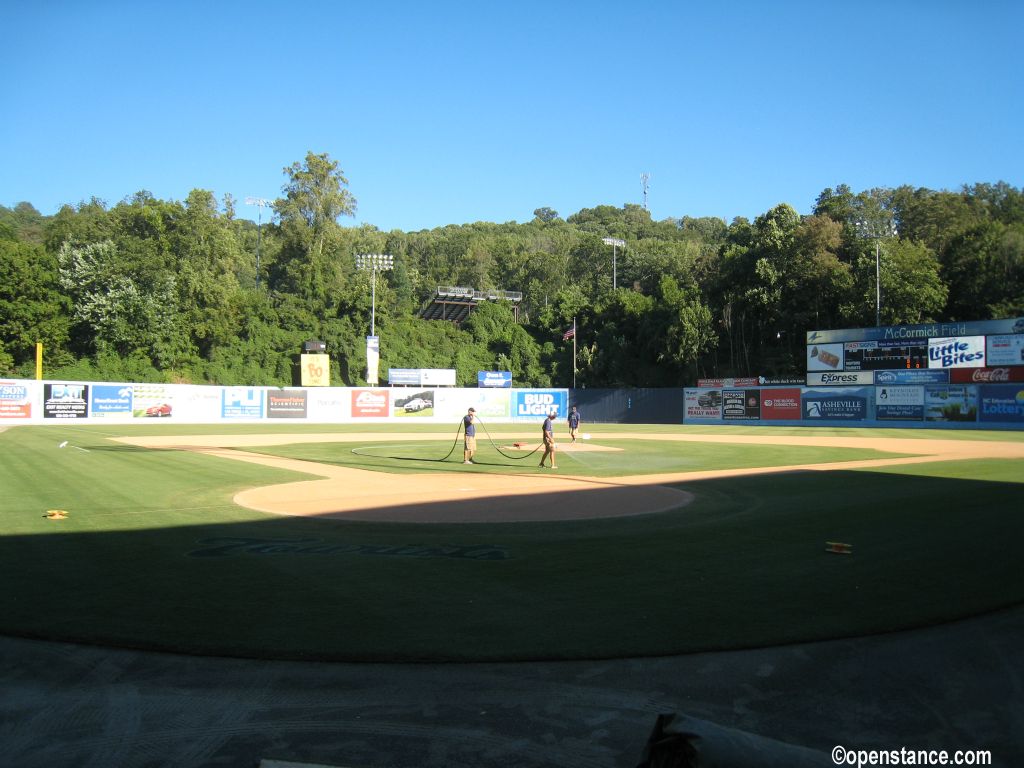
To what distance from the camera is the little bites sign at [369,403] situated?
198 ft

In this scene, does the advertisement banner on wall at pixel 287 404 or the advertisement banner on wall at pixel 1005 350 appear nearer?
the advertisement banner on wall at pixel 1005 350

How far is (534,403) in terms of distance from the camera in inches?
2653

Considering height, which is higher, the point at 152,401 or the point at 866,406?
the point at 866,406

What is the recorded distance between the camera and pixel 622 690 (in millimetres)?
5520

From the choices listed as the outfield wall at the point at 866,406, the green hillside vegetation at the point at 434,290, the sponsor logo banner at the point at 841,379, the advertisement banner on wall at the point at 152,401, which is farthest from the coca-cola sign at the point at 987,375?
the advertisement banner on wall at the point at 152,401

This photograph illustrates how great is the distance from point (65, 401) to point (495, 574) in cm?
4822

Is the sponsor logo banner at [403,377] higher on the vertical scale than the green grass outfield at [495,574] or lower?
higher

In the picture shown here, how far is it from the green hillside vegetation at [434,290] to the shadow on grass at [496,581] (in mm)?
57185

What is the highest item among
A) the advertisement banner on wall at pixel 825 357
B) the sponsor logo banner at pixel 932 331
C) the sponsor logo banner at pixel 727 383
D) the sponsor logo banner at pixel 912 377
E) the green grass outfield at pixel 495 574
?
the sponsor logo banner at pixel 932 331

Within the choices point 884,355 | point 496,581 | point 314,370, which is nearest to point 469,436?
point 496,581

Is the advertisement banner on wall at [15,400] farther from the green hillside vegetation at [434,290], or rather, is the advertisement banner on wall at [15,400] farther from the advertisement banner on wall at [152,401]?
the green hillside vegetation at [434,290]

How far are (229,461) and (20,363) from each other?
5155 cm

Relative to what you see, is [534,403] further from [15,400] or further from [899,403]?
[15,400]

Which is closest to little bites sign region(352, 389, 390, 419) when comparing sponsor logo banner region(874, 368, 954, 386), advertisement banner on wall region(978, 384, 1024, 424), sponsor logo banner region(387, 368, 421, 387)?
sponsor logo banner region(387, 368, 421, 387)
